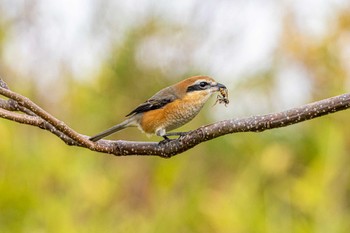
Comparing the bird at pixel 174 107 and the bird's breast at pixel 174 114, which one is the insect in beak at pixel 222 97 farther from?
the bird's breast at pixel 174 114

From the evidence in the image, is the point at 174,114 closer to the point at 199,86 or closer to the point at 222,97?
the point at 199,86

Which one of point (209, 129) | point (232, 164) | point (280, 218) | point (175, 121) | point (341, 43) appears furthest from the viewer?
point (341, 43)

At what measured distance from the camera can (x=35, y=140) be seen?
17.5ft

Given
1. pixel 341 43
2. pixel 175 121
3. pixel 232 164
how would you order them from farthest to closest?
pixel 341 43 → pixel 232 164 → pixel 175 121

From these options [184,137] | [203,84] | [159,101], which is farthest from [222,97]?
[184,137]

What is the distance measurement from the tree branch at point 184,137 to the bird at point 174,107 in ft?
3.13

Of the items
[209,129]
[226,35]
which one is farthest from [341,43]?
[209,129]

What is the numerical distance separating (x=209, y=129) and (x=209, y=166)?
19.4ft

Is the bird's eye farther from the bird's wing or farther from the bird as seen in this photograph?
the bird's wing

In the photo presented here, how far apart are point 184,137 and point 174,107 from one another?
117 cm

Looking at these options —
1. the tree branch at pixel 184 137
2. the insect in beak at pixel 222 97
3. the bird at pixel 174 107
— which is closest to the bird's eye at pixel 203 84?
the bird at pixel 174 107

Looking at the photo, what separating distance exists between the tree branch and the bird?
953mm

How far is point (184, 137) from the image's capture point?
187cm

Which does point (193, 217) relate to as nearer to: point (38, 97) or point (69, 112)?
point (69, 112)
